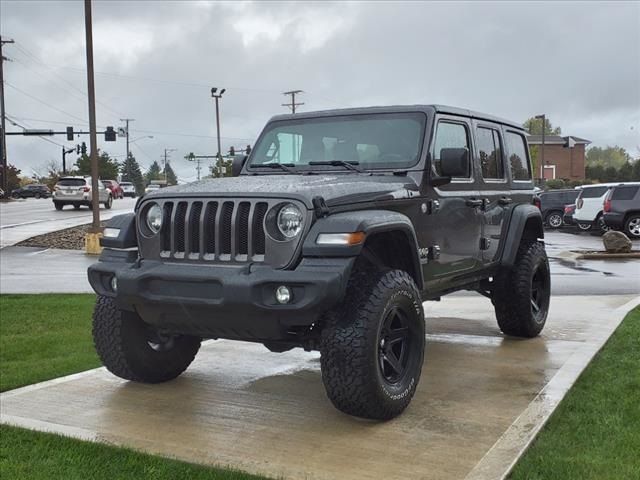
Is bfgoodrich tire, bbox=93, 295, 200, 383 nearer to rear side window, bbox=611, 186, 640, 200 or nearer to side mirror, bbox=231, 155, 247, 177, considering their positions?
side mirror, bbox=231, 155, 247, 177

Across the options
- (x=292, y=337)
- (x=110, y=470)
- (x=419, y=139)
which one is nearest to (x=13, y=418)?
(x=110, y=470)

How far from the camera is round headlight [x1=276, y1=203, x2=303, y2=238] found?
13.7ft

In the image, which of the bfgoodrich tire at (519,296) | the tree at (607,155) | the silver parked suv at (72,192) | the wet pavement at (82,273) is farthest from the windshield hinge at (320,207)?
the tree at (607,155)

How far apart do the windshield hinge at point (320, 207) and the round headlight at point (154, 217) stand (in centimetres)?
106

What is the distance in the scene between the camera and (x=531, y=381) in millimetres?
5438

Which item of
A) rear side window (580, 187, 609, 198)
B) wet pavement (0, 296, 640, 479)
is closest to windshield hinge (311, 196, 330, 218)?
wet pavement (0, 296, 640, 479)

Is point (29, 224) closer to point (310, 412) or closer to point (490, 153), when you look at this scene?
point (490, 153)

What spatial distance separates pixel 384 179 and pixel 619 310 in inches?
188

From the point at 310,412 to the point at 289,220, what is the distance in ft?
4.56

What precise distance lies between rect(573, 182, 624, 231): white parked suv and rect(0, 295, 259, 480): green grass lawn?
19066 millimetres

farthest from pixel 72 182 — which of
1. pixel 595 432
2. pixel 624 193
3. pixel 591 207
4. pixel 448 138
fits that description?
pixel 595 432

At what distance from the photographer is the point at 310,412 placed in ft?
15.8

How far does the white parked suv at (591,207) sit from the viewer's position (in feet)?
80.6

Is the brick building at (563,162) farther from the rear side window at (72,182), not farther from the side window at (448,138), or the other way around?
the side window at (448,138)
